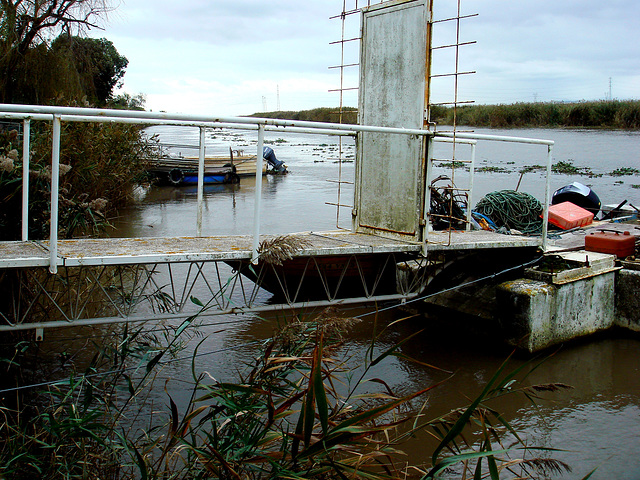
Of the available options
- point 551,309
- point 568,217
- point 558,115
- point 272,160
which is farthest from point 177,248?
point 558,115

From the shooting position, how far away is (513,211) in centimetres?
1216

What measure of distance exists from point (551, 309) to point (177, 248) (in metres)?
4.57

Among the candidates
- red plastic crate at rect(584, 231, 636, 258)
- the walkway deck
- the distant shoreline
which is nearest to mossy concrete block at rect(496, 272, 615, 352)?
red plastic crate at rect(584, 231, 636, 258)

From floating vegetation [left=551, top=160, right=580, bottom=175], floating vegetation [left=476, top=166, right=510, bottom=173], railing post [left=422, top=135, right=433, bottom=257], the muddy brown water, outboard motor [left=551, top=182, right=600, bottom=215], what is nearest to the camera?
the muddy brown water

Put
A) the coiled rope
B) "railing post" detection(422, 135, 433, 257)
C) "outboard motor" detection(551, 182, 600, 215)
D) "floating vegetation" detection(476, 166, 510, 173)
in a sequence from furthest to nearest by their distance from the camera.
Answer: "floating vegetation" detection(476, 166, 510, 173) < "outboard motor" detection(551, 182, 600, 215) < the coiled rope < "railing post" detection(422, 135, 433, 257)

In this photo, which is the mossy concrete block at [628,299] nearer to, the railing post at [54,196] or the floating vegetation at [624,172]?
the railing post at [54,196]

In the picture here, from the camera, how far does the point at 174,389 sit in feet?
19.6

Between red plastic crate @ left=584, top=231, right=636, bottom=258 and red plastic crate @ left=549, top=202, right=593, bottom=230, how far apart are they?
3.33m

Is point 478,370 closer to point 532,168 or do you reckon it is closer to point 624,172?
point 624,172

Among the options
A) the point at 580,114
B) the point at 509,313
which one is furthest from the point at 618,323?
the point at 580,114

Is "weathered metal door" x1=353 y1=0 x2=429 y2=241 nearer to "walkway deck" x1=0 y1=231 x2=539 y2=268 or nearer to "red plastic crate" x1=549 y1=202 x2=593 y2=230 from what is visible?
"walkway deck" x1=0 y1=231 x2=539 y2=268

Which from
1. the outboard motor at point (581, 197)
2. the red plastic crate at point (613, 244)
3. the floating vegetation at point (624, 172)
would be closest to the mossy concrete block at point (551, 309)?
the red plastic crate at point (613, 244)

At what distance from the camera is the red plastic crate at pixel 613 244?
7992 mm

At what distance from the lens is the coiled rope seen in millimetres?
12031
